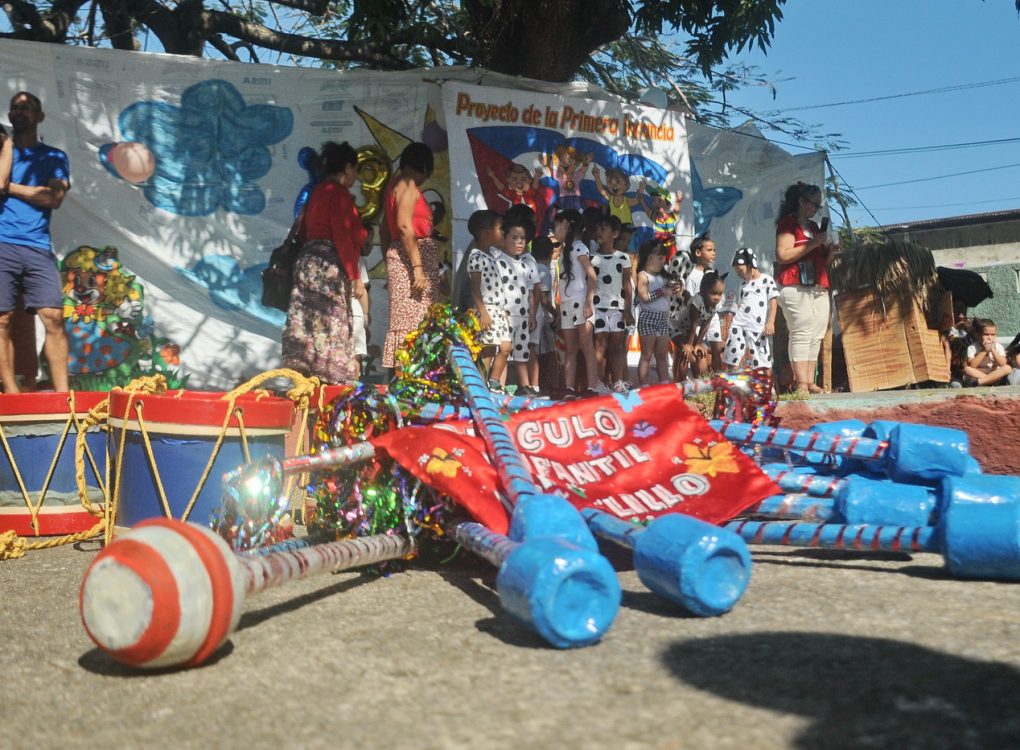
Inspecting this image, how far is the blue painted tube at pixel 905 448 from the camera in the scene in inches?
122

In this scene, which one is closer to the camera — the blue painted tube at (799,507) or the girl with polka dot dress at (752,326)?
the blue painted tube at (799,507)

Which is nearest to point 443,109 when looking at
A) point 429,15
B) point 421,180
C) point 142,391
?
point 421,180

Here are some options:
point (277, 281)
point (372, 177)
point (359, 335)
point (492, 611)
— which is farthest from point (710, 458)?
point (372, 177)

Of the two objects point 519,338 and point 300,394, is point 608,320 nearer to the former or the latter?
point 519,338

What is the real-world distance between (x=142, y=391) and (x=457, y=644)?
2.09m

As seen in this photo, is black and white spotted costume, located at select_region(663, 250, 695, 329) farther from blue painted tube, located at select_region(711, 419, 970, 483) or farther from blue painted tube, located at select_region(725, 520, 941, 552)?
→ blue painted tube, located at select_region(725, 520, 941, 552)

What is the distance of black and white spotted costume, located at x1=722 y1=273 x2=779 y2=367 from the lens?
6.75m

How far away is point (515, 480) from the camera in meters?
2.77

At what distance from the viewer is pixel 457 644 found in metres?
2.17

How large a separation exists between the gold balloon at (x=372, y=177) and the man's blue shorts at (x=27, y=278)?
9.11 feet

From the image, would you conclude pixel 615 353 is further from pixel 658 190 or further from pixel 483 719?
pixel 483 719

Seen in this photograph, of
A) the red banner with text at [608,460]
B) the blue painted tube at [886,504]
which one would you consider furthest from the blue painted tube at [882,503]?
the red banner with text at [608,460]

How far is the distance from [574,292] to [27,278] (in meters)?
3.44

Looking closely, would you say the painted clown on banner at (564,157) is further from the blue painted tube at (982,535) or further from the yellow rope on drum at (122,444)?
the blue painted tube at (982,535)
